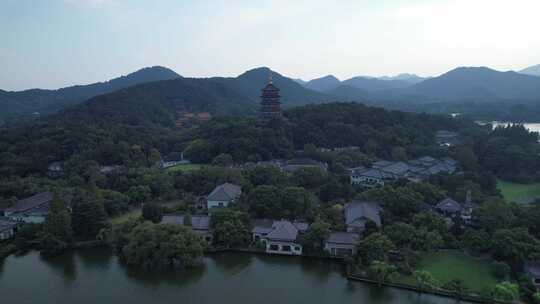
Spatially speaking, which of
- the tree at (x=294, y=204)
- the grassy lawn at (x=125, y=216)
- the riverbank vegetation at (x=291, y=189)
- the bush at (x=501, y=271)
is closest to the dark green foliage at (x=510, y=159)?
the riverbank vegetation at (x=291, y=189)

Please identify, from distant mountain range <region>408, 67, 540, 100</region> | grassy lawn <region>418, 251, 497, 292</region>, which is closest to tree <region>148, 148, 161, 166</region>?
grassy lawn <region>418, 251, 497, 292</region>

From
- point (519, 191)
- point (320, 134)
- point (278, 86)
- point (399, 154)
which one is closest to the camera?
point (519, 191)

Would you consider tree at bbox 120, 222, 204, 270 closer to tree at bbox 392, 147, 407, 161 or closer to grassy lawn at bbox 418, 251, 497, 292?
grassy lawn at bbox 418, 251, 497, 292

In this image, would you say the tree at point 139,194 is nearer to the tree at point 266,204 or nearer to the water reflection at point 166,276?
the tree at point 266,204

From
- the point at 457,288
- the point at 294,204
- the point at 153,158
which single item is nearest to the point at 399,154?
the point at 294,204

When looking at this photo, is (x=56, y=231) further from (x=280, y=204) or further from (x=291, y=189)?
(x=291, y=189)

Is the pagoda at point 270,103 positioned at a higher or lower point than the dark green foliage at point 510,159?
higher
